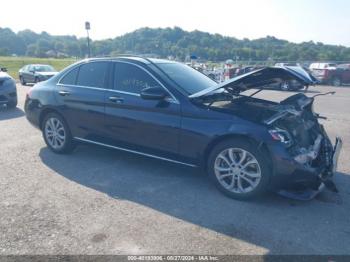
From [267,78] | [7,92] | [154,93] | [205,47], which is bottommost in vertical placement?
[7,92]

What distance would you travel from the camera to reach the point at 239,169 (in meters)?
4.19

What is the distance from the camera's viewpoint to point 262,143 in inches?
157

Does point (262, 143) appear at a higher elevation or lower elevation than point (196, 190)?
higher

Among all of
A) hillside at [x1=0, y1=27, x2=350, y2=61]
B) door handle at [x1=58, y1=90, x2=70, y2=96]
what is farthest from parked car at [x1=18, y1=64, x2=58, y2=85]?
door handle at [x1=58, y1=90, x2=70, y2=96]

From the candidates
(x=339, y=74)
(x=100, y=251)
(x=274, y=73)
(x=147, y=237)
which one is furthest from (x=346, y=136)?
A: (x=339, y=74)

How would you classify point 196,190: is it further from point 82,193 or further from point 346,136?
point 346,136

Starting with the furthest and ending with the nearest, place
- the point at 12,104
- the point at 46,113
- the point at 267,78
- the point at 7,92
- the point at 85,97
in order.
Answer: the point at 12,104 → the point at 7,92 → the point at 46,113 → the point at 85,97 → the point at 267,78

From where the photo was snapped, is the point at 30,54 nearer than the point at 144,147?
No

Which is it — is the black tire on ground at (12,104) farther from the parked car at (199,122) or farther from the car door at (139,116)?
the car door at (139,116)

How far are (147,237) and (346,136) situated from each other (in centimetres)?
619

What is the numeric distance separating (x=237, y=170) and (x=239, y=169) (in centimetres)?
3

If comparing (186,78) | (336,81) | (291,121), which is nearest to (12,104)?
(186,78)

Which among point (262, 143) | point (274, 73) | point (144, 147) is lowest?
point (144, 147)

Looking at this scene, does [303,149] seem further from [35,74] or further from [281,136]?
[35,74]
